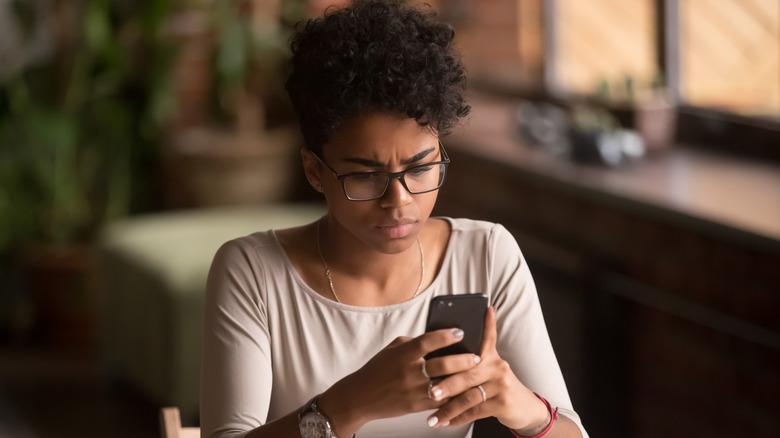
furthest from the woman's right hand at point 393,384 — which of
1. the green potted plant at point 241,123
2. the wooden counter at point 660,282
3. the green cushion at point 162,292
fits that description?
the green potted plant at point 241,123

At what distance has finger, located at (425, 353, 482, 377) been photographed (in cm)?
113

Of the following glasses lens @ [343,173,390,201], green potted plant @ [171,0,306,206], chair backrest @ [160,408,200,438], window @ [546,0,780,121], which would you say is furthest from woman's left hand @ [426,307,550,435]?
green potted plant @ [171,0,306,206]

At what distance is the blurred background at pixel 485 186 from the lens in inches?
90.6

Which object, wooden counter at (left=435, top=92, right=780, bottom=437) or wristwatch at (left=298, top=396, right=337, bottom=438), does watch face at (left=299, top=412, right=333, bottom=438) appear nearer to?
wristwatch at (left=298, top=396, right=337, bottom=438)

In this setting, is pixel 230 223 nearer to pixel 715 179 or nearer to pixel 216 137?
pixel 216 137

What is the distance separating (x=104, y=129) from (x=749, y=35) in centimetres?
252

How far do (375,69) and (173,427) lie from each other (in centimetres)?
63

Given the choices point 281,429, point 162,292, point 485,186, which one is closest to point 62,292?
point 162,292

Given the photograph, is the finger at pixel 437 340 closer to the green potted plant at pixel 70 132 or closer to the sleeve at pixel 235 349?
the sleeve at pixel 235 349

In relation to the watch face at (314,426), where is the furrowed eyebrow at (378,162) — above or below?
above

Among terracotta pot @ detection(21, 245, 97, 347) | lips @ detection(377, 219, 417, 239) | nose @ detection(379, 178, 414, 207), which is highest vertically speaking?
nose @ detection(379, 178, 414, 207)

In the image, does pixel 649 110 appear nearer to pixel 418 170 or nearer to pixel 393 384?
pixel 418 170

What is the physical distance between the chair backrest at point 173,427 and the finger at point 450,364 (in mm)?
504

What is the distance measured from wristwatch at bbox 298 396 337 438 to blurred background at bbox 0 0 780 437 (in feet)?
1.52
